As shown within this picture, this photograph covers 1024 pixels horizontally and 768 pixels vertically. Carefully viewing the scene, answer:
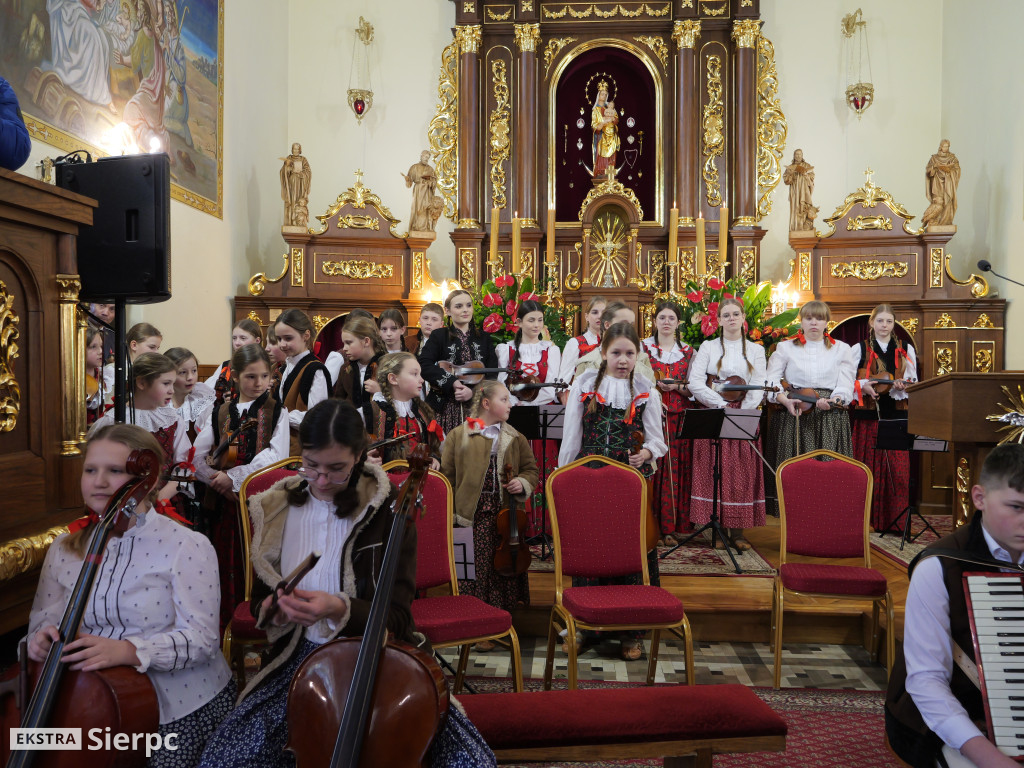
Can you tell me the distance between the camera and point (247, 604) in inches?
118

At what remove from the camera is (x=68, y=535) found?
1964 mm

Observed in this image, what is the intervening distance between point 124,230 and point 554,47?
7374 millimetres

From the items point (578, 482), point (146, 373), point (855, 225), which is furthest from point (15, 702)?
point (855, 225)

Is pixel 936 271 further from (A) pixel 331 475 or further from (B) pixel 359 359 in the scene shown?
(A) pixel 331 475

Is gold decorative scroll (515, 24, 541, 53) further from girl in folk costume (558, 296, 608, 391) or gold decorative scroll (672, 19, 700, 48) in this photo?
girl in folk costume (558, 296, 608, 391)

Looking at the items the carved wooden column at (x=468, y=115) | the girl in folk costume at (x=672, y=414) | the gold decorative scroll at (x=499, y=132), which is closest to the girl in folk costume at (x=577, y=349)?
the girl in folk costume at (x=672, y=414)

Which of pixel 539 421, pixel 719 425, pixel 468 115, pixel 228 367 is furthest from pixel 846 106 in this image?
pixel 228 367

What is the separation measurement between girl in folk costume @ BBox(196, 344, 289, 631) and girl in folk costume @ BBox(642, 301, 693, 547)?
3.00m

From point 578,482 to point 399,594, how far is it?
1.54 metres

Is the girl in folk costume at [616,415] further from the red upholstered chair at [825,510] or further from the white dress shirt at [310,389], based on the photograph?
the white dress shirt at [310,389]

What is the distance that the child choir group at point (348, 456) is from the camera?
1975mm

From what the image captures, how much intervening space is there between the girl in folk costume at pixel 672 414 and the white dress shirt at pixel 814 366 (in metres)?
0.65

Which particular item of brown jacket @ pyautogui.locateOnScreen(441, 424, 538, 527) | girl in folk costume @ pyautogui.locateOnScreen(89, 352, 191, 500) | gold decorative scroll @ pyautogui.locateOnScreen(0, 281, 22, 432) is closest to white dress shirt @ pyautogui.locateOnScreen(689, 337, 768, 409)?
brown jacket @ pyautogui.locateOnScreen(441, 424, 538, 527)

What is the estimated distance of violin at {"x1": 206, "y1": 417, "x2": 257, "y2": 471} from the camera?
142 inches
